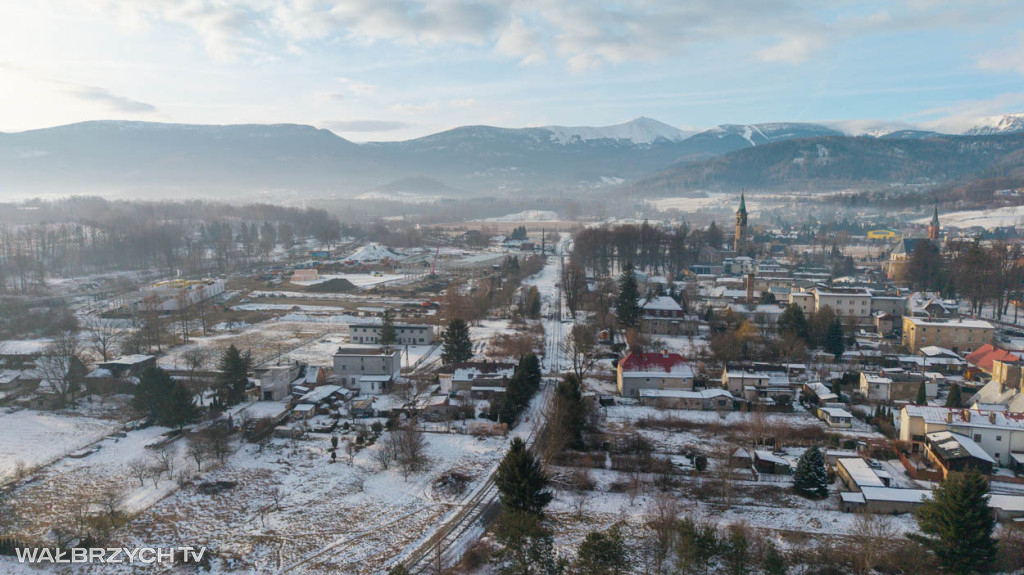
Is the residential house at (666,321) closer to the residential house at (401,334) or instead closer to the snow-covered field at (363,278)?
the residential house at (401,334)

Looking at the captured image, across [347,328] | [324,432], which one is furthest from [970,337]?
[347,328]

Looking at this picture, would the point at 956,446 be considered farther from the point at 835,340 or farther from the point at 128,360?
the point at 128,360

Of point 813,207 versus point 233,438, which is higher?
point 813,207

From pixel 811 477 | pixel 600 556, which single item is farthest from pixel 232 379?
pixel 811 477

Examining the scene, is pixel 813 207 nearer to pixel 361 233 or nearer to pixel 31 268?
pixel 361 233

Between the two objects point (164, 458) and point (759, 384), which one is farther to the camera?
point (759, 384)

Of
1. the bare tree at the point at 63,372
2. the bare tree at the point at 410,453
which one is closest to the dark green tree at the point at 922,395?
the bare tree at the point at 410,453
